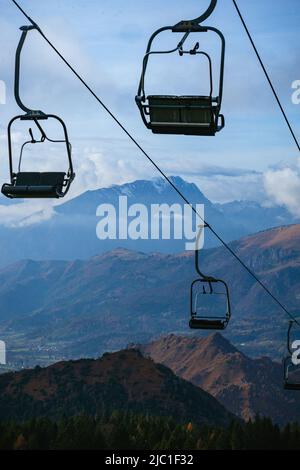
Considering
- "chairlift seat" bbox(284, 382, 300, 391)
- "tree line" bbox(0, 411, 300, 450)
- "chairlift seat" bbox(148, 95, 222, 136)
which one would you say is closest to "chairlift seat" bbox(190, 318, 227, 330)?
"chairlift seat" bbox(284, 382, 300, 391)

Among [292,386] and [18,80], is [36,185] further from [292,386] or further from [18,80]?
[292,386]

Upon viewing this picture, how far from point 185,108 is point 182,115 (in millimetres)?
161

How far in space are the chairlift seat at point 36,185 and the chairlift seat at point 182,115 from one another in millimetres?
2451

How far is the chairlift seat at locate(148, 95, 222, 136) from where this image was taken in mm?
15305

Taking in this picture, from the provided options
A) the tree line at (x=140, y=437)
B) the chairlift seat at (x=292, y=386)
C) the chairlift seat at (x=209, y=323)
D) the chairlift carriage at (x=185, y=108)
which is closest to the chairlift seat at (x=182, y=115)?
the chairlift carriage at (x=185, y=108)

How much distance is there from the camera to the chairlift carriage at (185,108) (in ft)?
50.0

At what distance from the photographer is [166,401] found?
652 ft

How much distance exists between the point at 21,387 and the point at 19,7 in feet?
609

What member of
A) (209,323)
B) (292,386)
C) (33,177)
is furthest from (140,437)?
(33,177)

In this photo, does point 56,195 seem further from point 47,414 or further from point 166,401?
point 166,401

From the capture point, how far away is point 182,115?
15.5 metres
